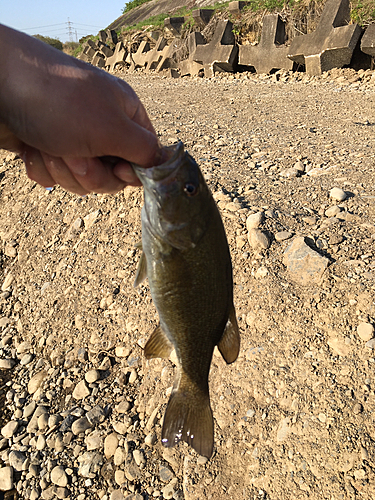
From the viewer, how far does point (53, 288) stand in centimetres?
495

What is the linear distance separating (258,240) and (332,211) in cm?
81

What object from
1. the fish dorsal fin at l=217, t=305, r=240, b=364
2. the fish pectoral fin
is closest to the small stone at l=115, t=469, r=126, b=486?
the fish dorsal fin at l=217, t=305, r=240, b=364

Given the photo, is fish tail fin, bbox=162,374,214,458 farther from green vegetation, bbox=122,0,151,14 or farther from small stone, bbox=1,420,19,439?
green vegetation, bbox=122,0,151,14

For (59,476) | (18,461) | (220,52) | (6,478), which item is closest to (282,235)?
(59,476)

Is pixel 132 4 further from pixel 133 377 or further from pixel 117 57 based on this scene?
pixel 133 377

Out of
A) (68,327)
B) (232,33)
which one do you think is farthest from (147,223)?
(232,33)

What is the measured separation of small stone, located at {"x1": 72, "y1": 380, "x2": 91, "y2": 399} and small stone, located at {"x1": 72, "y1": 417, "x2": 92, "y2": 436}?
0.82ft

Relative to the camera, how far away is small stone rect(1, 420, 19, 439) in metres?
3.79

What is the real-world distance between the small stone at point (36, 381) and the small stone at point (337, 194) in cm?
328

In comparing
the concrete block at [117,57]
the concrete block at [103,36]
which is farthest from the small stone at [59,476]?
the concrete block at [103,36]

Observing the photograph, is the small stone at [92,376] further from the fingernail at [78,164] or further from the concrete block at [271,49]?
the concrete block at [271,49]

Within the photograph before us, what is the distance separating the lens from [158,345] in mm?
2193

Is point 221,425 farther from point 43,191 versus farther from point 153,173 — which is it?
point 43,191

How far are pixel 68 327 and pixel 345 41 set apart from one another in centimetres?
923
